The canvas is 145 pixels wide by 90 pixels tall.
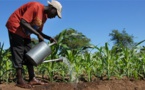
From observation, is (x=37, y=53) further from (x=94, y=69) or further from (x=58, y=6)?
(x=94, y=69)

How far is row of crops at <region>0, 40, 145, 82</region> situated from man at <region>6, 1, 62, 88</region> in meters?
0.47

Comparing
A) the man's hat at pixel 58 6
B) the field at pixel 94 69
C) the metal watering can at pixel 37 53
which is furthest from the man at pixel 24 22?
the field at pixel 94 69

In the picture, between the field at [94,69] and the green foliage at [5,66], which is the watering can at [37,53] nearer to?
the field at [94,69]

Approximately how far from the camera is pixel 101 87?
5.23 meters

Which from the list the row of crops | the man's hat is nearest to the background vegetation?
the row of crops

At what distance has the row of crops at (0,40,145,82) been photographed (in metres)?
5.61

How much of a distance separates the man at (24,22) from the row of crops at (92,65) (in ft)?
1.55

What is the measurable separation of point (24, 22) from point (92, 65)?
5.17 ft

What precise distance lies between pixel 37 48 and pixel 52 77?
94cm

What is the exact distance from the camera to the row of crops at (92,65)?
5.61 metres

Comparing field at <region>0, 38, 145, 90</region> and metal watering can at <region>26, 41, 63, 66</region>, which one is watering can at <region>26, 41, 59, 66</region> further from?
field at <region>0, 38, 145, 90</region>

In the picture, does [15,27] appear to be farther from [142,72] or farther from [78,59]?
[142,72]

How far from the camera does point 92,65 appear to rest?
5855 mm

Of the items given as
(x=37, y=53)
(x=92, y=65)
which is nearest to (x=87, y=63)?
(x=92, y=65)
